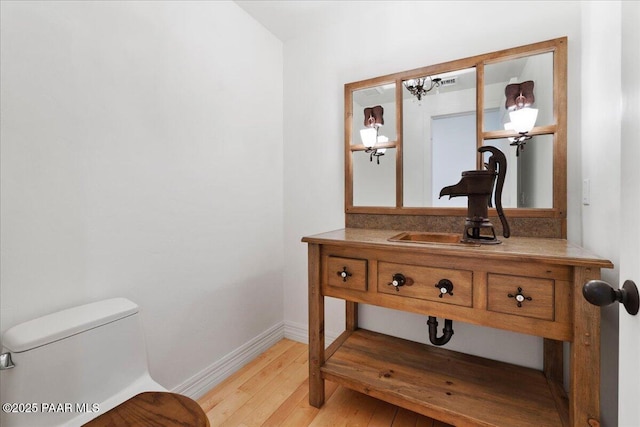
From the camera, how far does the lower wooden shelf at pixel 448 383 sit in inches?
48.8

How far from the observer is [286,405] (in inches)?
63.8

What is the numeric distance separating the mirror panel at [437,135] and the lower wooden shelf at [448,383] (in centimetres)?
88

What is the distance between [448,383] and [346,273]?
27.8 inches

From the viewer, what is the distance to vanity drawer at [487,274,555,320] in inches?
43.2

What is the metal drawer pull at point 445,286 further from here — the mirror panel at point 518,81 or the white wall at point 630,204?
the mirror panel at point 518,81

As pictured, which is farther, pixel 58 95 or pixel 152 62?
pixel 152 62

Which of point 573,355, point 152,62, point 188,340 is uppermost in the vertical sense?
point 152,62

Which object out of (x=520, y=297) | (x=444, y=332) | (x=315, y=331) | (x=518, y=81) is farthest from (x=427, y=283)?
(x=518, y=81)

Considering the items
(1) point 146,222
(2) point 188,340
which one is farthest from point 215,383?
(1) point 146,222

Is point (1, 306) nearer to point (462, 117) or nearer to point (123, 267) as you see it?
point (123, 267)

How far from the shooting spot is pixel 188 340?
1.66 m

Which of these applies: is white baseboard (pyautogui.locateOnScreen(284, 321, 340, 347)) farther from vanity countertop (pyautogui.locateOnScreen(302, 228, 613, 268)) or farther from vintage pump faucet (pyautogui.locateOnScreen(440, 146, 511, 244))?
vintage pump faucet (pyautogui.locateOnScreen(440, 146, 511, 244))

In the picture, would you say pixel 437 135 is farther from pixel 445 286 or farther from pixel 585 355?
pixel 585 355

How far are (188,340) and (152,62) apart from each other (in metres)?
1.45
